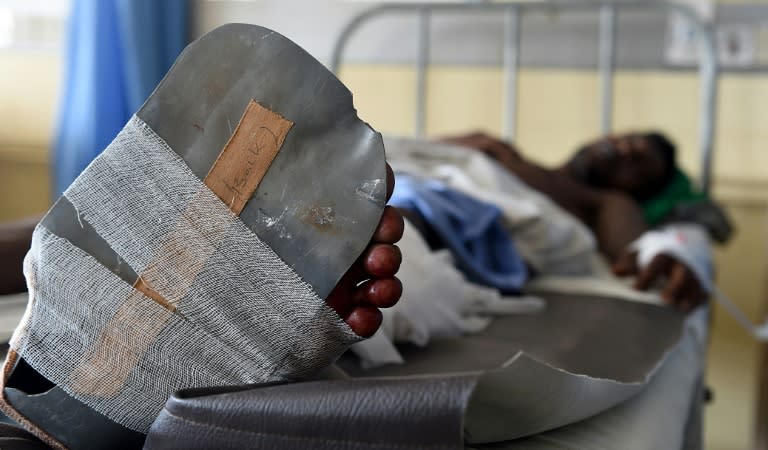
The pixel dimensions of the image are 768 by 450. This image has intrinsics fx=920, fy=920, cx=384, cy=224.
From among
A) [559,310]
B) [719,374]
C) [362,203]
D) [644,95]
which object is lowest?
[719,374]

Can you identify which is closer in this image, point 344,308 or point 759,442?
point 344,308

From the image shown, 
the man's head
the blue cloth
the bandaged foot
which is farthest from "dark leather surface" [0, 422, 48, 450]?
the man's head

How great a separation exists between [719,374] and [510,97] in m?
0.87

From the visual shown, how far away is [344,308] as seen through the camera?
0.69 metres

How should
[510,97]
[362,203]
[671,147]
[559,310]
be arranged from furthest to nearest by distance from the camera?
[510,97]
[671,147]
[559,310]
[362,203]

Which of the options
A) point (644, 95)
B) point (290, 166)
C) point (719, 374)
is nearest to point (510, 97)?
point (644, 95)

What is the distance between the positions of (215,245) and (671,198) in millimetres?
1540

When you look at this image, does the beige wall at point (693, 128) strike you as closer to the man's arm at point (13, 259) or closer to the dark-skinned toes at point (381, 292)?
the man's arm at point (13, 259)

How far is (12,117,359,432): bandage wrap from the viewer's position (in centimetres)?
68

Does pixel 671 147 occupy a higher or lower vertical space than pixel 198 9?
lower

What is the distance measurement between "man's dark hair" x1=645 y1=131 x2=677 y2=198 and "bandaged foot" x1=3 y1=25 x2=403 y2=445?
147 centimetres

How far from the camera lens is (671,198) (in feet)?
6.64

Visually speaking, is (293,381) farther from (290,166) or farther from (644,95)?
(644,95)

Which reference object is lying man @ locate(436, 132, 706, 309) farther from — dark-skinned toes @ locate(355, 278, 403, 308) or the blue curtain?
dark-skinned toes @ locate(355, 278, 403, 308)
